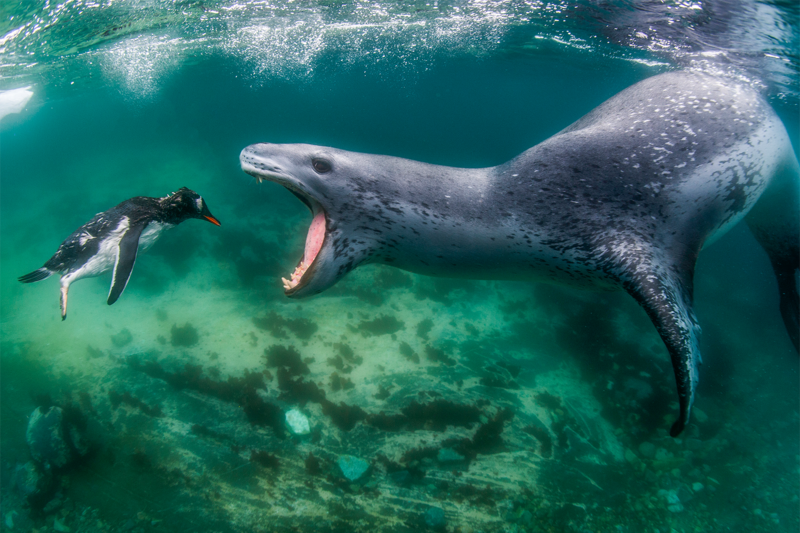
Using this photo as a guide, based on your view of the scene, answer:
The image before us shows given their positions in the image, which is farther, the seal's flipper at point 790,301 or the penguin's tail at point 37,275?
the seal's flipper at point 790,301

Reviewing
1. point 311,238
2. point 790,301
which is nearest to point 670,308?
point 311,238

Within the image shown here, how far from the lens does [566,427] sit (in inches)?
166

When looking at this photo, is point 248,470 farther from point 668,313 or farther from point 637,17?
point 637,17

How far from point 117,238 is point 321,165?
354 centimetres

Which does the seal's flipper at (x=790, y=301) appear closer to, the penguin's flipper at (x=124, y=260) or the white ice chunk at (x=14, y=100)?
the penguin's flipper at (x=124, y=260)

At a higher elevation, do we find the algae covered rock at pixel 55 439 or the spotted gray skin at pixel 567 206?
the spotted gray skin at pixel 567 206

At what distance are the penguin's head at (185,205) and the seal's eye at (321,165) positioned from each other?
263 cm

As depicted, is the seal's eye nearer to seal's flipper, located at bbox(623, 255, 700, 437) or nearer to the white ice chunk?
seal's flipper, located at bbox(623, 255, 700, 437)

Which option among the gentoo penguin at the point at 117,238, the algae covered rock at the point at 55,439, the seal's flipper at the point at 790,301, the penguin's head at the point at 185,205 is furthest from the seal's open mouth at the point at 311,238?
the seal's flipper at the point at 790,301

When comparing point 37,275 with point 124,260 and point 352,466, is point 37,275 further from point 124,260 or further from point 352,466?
point 352,466

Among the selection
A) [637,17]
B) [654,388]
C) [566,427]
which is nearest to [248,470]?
[566,427]

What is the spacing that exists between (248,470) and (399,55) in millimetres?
18810

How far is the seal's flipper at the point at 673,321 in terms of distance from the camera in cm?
196

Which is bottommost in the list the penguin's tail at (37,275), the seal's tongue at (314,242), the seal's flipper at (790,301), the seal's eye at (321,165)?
the seal's flipper at (790,301)
